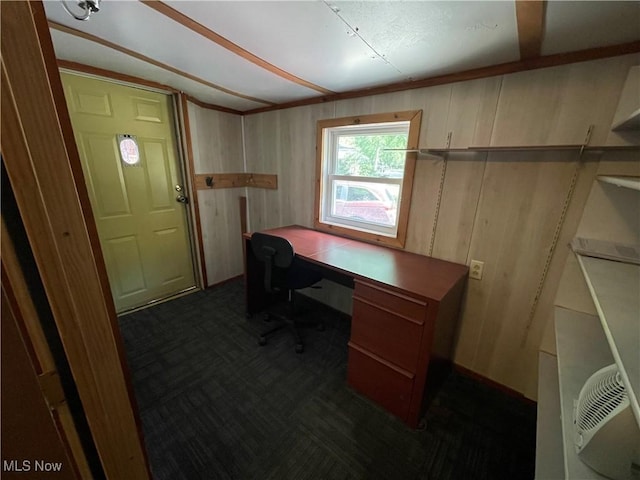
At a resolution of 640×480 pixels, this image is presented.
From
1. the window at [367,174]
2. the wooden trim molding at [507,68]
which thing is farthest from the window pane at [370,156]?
the wooden trim molding at [507,68]

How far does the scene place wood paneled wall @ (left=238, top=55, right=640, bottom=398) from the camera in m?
1.26

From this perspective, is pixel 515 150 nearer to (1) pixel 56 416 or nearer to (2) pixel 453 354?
(2) pixel 453 354

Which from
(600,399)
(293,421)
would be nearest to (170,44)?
(293,421)

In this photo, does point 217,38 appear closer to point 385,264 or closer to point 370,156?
point 370,156

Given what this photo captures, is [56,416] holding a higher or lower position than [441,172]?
lower

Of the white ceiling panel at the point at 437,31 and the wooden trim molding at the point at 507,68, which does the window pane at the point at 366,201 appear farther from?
the white ceiling panel at the point at 437,31

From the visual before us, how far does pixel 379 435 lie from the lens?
1.40m

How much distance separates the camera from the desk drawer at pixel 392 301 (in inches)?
50.7

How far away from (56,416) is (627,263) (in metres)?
1.95

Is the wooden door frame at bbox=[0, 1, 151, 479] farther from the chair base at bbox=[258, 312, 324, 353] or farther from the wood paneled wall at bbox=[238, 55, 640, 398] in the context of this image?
the wood paneled wall at bbox=[238, 55, 640, 398]

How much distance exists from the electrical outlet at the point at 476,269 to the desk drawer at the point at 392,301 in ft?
2.17

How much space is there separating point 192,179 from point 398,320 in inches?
94.4

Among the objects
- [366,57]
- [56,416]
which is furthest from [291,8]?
[56,416]

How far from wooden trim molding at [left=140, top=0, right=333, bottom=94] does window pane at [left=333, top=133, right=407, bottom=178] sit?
0.60 m
